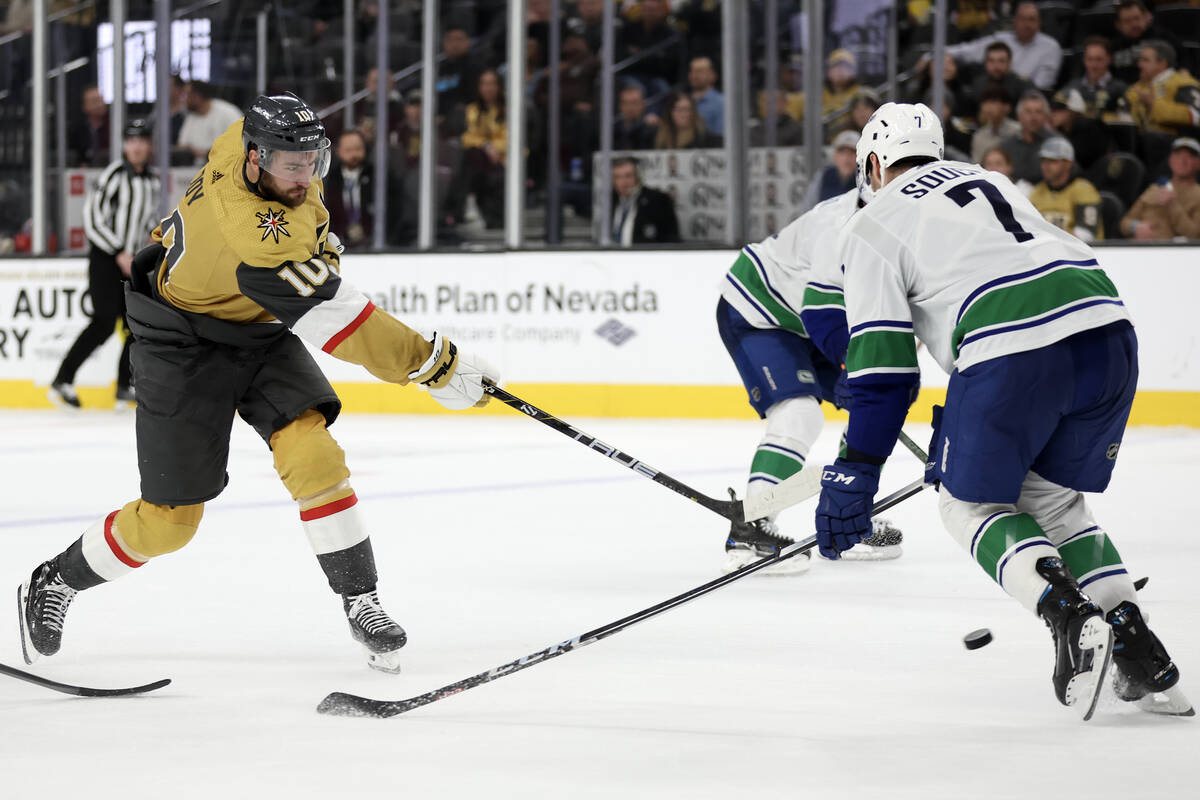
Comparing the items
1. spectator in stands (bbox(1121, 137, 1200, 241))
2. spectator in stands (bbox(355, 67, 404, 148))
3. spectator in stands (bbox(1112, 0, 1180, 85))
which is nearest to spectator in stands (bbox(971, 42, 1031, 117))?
spectator in stands (bbox(1112, 0, 1180, 85))

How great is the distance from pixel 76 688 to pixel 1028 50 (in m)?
6.93

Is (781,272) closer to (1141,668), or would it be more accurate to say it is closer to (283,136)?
(283,136)

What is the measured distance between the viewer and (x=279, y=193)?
2801 millimetres

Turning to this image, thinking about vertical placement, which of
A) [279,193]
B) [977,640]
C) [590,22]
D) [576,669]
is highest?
[590,22]

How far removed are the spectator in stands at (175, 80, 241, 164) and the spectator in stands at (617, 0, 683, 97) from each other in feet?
7.80

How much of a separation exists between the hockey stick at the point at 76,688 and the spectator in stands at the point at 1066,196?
5.80 meters

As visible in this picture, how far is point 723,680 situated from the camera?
2736mm

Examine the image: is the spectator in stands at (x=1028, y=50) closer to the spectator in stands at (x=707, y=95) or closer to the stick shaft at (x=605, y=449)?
the spectator in stands at (x=707, y=95)

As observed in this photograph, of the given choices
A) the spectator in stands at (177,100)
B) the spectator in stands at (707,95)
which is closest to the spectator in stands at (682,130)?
the spectator in stands at (707,95)

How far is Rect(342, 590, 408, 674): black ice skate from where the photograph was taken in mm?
2803

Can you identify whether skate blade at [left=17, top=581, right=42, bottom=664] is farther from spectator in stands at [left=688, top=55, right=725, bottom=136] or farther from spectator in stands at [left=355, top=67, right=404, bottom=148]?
spectator in stands at [left=355, top=67, right=404, bottom=148]

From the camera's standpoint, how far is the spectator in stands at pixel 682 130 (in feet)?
28.0

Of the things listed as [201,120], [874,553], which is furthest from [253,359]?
[201,120]

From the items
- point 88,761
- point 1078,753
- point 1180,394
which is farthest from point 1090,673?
point 1180,394
